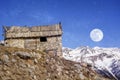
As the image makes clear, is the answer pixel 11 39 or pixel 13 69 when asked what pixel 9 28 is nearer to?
pixel 11 39

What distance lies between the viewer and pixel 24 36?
3544 centimetres

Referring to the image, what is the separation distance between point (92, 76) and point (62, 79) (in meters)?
3.68

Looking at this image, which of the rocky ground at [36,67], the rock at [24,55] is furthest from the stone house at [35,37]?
the rock at [24,55]

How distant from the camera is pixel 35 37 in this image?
3528 cm

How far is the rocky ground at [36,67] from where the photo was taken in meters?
22.6

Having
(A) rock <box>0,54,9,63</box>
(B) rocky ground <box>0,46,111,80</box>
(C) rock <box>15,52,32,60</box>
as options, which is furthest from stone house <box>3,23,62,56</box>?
(A) rock <box>0,54,9,63</box>

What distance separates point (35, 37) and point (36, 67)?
11.4 metres

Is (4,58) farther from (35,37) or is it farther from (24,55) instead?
(35,37)

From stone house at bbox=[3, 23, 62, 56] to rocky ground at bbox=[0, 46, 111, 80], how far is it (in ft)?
24.6

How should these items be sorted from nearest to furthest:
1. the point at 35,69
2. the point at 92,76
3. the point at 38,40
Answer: the point at 35,69, the point at 92,76, the point at 38,40

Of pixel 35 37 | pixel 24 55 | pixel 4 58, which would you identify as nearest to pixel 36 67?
pixel 24 55

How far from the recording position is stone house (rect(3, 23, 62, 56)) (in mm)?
34531

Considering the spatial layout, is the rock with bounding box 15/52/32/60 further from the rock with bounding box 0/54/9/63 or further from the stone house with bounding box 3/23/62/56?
the stone house with bounding box 3/23/62/56

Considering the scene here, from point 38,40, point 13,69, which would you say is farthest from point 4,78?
point 38,40
